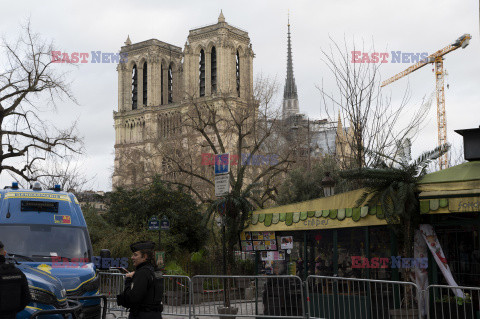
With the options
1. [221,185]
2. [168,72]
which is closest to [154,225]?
[221,185]

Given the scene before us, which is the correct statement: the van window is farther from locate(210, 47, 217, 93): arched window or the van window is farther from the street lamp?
locate(210, 47, 217, 93): arched window

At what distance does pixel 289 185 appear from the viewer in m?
35.3

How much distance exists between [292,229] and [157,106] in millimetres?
104212

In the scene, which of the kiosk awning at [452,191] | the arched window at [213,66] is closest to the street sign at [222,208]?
the kiosk awning at [452,191]

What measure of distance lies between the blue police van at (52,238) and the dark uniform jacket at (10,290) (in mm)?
2636

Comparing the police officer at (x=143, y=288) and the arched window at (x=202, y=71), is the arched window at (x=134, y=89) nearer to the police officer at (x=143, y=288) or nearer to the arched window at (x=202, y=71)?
the arched window at (x=202, y=71)

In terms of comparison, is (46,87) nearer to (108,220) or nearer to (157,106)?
(108,220)

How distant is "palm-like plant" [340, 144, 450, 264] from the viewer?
11.5 meters

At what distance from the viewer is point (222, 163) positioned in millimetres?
15414

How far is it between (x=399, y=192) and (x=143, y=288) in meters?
5.78

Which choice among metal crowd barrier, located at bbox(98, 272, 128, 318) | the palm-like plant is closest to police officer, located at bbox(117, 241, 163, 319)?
the palm-like plant

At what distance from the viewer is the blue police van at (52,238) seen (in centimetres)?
1123

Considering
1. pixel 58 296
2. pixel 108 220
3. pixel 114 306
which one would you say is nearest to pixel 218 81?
pixel 108 220

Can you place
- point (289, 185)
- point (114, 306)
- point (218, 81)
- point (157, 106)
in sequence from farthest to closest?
point (157, 106) < point (218, 81) < point (289, 185) < point (114, 306)
